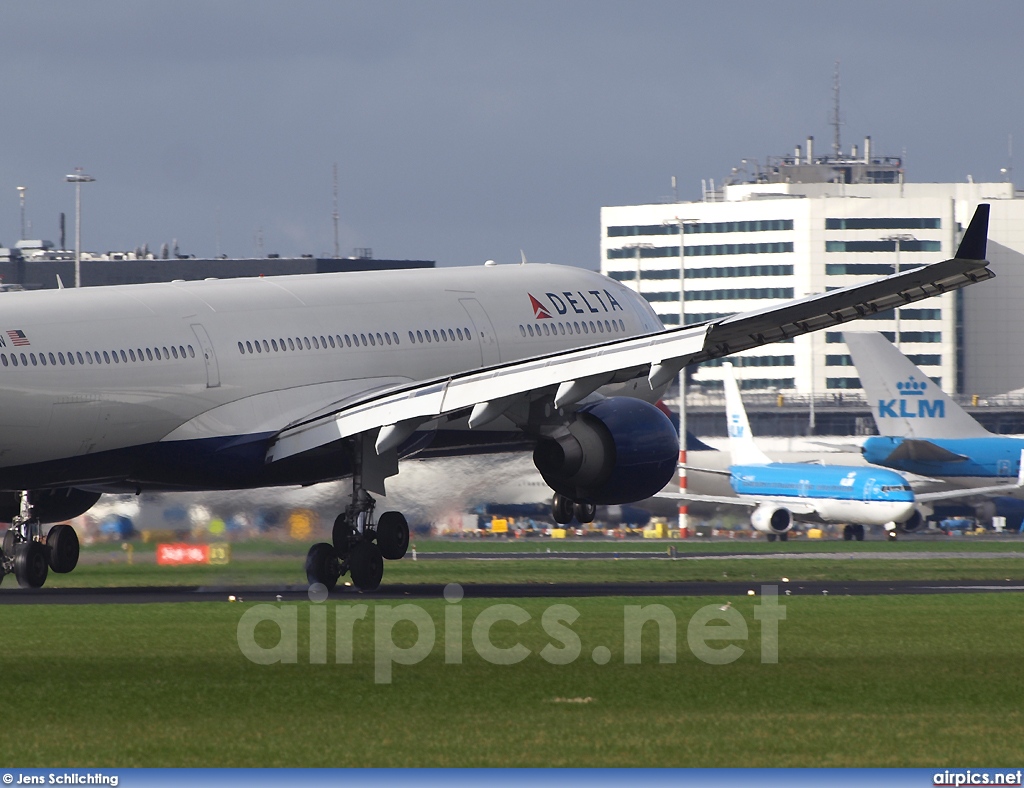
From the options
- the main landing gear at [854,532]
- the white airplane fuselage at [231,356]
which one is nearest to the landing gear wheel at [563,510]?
the white airplane fuselage at [231,356]

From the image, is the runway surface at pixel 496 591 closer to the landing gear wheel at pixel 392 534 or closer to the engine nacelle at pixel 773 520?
the landing gear wheel at pixel 392 534

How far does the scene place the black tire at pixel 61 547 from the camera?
41219 millimetres

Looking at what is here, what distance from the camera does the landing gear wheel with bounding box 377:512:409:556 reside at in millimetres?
38281

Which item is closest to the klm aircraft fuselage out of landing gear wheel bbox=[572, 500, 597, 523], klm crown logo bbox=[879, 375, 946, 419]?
klm crown logo bbox=[879, 375, 946, 419]

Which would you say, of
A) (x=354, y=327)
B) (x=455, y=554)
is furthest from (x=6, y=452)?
(x=455, y=554)

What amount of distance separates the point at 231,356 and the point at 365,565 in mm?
4983

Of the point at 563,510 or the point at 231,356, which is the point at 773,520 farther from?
the point at 231,356

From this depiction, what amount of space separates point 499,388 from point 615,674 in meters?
13.2

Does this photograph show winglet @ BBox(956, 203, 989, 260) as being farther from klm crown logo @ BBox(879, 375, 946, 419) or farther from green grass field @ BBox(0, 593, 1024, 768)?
klm crown logo @ BBox(879, 375, 946, 419)

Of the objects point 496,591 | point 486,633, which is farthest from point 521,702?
point 496,591

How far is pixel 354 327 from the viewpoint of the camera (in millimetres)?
40875

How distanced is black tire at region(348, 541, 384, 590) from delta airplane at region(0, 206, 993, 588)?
4cm

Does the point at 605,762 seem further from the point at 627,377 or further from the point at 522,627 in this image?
the point at 627,377

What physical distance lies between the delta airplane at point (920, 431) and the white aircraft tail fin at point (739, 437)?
19.4 ft
